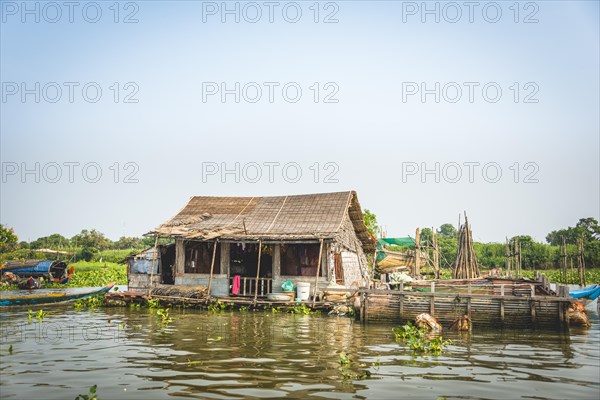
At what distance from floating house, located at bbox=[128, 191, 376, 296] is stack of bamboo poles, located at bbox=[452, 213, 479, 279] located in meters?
4.77

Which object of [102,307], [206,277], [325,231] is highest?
[325,231]

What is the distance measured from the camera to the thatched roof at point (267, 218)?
1931 centimetres

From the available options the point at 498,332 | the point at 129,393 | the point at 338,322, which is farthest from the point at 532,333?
the point at 129,393

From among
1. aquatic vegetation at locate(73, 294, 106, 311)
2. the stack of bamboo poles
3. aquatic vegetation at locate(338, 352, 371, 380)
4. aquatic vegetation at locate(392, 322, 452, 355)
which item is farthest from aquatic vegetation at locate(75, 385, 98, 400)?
the stack of bamboo poles

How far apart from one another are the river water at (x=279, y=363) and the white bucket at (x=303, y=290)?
3.96 metres

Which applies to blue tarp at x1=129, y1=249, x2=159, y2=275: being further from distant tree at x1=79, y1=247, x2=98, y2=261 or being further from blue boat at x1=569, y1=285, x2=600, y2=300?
distant tree at x1=79, y1=247, x2=98, y2=261

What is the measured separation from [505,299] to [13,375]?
492 inches

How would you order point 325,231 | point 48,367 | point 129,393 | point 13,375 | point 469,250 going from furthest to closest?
point 469,250 < point 325,231 < point 48,367 < point 13,375 < point 129,393

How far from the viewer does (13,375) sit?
8062 mm

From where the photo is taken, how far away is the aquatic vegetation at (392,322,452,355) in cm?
1028

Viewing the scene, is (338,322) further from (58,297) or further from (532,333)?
(58,297)

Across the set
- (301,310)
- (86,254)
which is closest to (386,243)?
(301,310)

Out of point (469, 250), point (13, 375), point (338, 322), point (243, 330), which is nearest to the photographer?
point (13, 375)

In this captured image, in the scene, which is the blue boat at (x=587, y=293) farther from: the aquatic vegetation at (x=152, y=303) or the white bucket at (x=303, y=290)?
the aquatic vegetation at (x=152, y=303)
